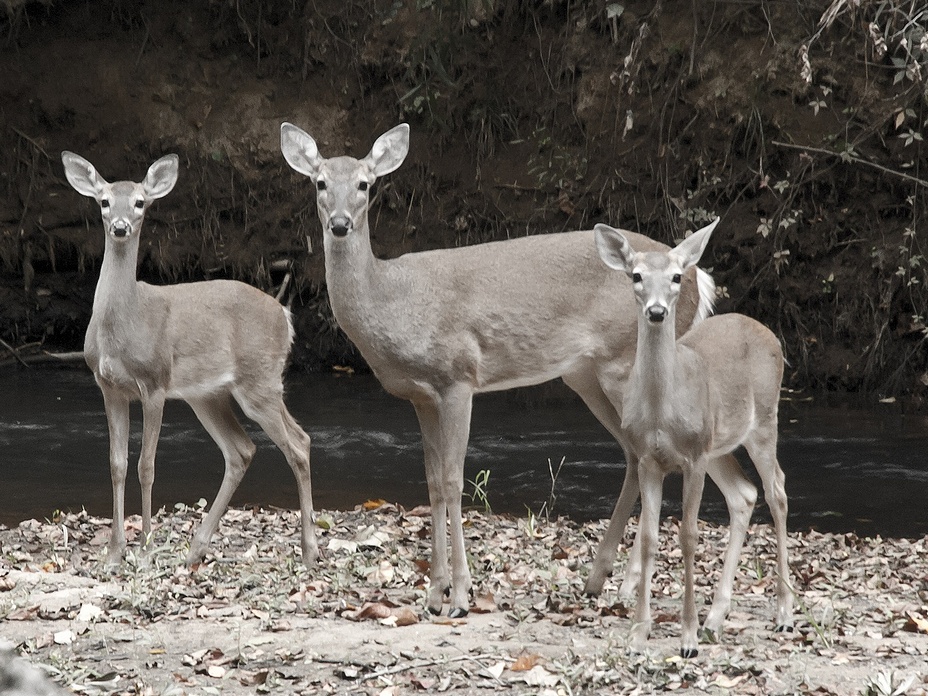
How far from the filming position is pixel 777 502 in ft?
20.2

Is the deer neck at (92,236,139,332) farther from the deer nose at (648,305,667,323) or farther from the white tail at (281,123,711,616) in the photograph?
the deer nose at (648,305,667,323)

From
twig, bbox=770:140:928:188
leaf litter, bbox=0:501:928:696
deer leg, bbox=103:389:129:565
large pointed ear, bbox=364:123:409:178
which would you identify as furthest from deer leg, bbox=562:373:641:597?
twig, bbox=770:140:928:188

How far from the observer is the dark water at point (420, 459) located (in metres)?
9.88

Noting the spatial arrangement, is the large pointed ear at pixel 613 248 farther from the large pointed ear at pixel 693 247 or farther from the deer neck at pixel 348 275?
the deer neck at pixel 348 275

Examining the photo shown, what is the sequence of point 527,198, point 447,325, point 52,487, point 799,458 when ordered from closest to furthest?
1. point 447,325
2. point 52,487
3. point 799,458
4. point 527,198

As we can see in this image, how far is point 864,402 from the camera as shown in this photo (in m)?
13.2

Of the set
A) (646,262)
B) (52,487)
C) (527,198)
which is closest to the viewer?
(646,262)

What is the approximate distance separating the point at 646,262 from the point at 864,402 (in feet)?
27.9

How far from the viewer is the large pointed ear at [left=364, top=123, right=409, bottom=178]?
6809 mm

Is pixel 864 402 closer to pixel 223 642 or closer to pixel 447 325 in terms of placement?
pixel 447 325

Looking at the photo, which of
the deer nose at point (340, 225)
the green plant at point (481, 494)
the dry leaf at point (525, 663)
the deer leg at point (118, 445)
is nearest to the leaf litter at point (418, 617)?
the dry leaf at point (525, 663)

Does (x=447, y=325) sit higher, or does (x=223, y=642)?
(x=447, y=325)

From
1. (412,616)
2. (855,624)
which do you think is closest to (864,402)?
(855,624)

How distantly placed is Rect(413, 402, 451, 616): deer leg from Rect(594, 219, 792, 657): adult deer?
116 centimetres
